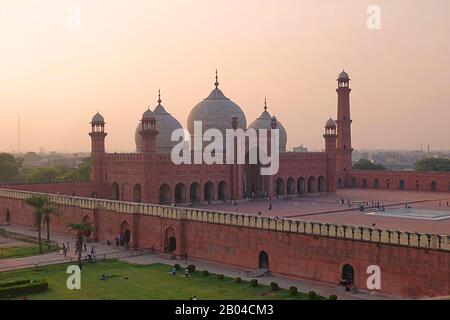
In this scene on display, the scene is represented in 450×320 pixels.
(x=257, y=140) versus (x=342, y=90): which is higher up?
(x=342, y=90)

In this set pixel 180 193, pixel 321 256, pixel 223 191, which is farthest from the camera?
pixel 223 191

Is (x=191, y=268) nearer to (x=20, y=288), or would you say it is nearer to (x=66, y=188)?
(x=20, y=288)

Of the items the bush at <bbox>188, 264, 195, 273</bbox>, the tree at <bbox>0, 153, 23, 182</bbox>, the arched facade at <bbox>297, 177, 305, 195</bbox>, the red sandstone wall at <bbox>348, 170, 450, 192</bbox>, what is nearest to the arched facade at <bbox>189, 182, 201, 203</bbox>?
the arched facade at <bbox>297, 177, 305, 195</bbox>

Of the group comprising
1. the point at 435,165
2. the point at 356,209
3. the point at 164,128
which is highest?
the point at 164,128

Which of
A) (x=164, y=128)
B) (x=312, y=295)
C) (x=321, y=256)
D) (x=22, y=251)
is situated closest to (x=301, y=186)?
(x=164, y=128)

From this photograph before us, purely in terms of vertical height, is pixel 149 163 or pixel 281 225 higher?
pixel 149 163
